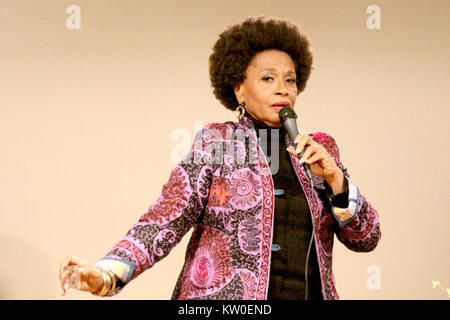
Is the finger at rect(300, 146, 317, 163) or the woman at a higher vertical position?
the finger at rect(300, 146, 317, 163)

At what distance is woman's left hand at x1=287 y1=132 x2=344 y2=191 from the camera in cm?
133


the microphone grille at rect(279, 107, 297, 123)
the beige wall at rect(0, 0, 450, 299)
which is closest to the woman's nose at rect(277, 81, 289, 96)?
the microphone grille at rect(279, 107, 297, 123)

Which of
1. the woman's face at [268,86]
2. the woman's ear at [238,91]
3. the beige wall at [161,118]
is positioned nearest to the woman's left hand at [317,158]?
the woman's face at [268,86]

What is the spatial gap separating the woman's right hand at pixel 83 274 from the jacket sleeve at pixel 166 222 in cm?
6

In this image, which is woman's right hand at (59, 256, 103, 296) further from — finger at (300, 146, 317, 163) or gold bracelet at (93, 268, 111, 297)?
finger at (300, 146, 317, 163)

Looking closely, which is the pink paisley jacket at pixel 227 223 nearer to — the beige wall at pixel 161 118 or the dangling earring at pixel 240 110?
the dangling earring at pixel 240 110

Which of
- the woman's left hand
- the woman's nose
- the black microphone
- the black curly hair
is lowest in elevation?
the woman's left hand

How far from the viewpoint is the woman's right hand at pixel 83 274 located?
3.63 feet

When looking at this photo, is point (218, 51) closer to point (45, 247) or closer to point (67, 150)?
point (67, 150)

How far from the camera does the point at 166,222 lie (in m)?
1.38

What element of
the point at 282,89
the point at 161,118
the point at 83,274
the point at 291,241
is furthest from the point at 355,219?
the point at 161,118

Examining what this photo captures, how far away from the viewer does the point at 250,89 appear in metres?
1.61
